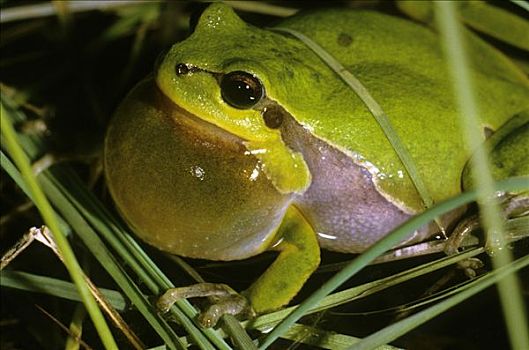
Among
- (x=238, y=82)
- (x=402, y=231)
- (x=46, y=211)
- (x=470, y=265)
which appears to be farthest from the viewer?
(x=470, y=265)

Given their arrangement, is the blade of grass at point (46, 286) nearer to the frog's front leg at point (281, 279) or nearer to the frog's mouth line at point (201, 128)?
the frog's front leg at point (281, 279)

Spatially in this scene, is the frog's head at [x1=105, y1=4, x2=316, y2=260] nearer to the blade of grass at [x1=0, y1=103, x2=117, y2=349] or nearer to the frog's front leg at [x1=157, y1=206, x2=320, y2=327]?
the frog's front leg at [x1=157, y1=206, x2=320, y2=327]

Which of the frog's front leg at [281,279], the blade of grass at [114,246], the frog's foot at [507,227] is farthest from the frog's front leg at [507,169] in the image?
the blade of grass at [114,246]

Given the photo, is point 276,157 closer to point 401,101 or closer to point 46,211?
point 401,101

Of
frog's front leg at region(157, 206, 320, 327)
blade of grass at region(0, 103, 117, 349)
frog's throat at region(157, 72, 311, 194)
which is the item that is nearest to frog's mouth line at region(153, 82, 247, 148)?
frog's throat at region(157, 72, 311, 194)

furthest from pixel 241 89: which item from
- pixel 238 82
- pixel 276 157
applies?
pixel 276 157

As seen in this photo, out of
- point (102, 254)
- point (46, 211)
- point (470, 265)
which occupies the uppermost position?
point (470, 265)
